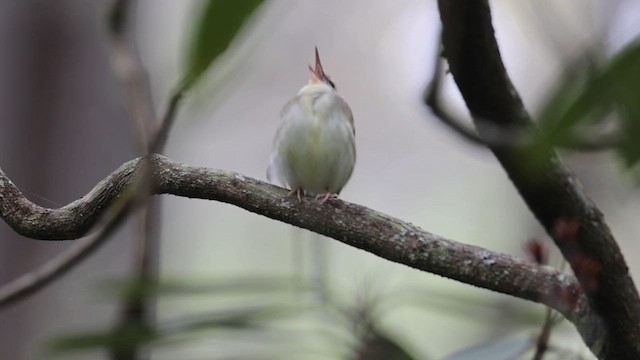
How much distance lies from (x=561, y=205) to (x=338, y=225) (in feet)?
0.90

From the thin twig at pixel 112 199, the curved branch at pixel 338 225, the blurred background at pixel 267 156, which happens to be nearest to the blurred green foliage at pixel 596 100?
the blurred background at pixel 267 156

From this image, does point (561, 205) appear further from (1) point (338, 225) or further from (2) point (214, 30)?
(2) point (214, 30)

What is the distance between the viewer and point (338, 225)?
0.83 metres

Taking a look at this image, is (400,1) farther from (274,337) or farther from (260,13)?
(260,13)

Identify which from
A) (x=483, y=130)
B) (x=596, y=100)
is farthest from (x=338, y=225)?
(x=596, y=100)

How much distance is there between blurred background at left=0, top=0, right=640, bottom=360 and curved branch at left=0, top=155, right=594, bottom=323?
0.11ft

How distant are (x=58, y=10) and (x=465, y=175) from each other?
180cm

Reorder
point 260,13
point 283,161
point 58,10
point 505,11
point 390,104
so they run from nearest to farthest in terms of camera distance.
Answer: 1. point 260,13
2. point 283,161
3. point 58,10
4. point 505,11
5. point 390,104

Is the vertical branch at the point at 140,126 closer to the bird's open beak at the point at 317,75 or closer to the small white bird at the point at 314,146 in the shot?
the small white bird at the point at 314,146

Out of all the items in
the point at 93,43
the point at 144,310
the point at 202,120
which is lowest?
the point at 202,120

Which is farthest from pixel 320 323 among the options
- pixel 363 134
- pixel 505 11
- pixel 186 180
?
pixel 363 134

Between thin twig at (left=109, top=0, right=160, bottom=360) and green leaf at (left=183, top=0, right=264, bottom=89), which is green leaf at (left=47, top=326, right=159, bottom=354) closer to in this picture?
thin twig at (left=109, top=0, right=160, bottom=360)

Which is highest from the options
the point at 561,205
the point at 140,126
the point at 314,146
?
the point at 314,146

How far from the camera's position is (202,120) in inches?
12.0
